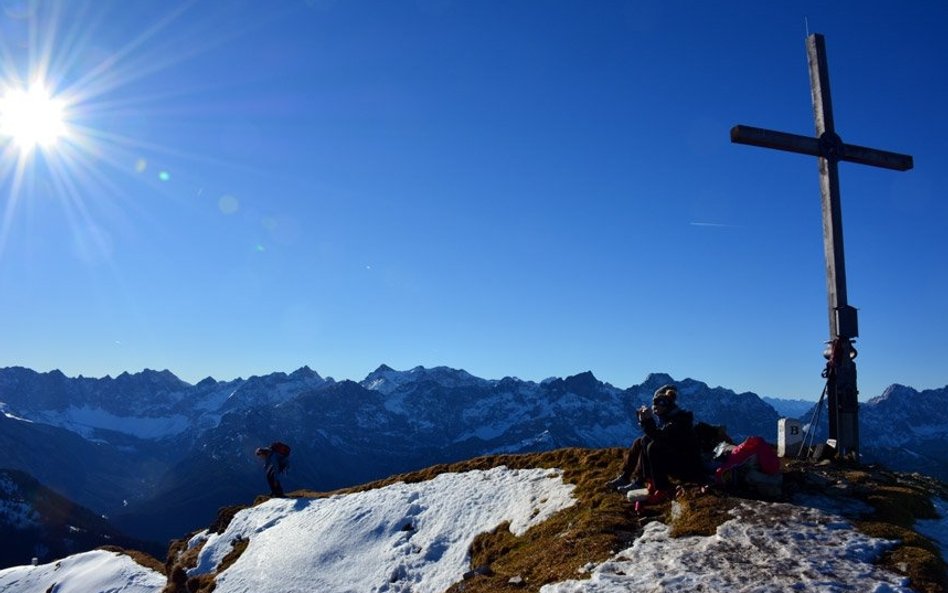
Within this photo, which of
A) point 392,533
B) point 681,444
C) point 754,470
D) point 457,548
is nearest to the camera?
point 754,470

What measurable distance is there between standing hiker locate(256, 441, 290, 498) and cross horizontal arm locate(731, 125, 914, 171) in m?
28.8

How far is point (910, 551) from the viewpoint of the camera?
39.4 ft

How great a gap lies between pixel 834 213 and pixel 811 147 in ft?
7.11

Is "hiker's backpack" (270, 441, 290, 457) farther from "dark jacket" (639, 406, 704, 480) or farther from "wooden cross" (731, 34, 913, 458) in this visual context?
"wooden cross" (731, 34, 913, 458)

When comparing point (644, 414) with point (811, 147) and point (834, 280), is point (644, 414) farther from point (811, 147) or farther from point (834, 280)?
point (811, 147)

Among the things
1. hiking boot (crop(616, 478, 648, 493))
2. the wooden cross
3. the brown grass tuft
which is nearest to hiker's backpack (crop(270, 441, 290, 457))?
hiking boot (crop(616, 478, 648, 493))

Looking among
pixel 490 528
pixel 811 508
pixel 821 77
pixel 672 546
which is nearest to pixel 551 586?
A: pixel 672 546

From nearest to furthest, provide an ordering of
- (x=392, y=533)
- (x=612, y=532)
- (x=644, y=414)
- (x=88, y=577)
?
(x=612, y=532) < (x=644, y=414) < (x=392, y=533) < (x=88, y=577)

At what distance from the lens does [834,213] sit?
19.1 meters

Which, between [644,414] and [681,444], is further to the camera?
Answer: [644,414]

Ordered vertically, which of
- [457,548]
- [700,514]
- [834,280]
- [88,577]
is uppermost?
[834,280]

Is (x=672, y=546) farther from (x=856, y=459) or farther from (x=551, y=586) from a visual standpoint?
(x=856, y=459)

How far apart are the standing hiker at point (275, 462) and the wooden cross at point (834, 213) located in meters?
28.0

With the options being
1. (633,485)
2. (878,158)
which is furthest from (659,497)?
(878,158)
